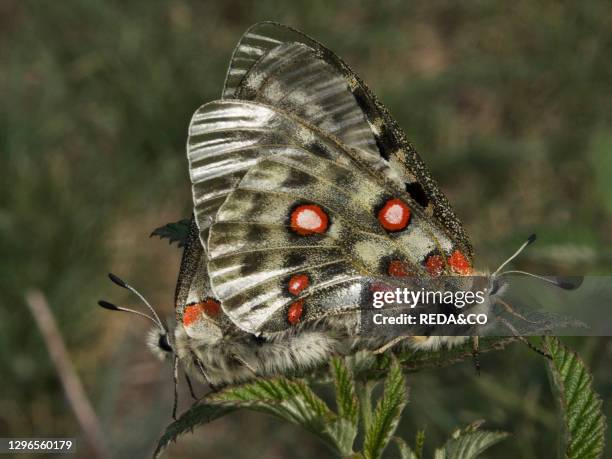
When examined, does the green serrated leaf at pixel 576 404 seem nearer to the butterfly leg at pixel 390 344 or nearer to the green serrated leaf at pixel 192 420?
the butterfly leg at pixel 390 344

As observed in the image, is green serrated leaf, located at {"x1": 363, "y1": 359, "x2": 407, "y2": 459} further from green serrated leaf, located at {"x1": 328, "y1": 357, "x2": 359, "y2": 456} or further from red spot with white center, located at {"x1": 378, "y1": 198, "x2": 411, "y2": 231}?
red spot with white center, located at {"x1": 378, "y1": 198, "x2": 411, "y2": 231}

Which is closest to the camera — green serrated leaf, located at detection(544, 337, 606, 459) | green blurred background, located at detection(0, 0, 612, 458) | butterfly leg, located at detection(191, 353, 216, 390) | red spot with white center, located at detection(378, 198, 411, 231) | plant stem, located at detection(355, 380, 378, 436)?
green serrated leaf, located at detection(544, 337, 606, 459)

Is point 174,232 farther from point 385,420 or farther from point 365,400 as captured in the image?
point 385,420

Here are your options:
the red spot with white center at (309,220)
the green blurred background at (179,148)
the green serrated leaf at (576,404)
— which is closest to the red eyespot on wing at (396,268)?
the red spot with white center at (309,220)

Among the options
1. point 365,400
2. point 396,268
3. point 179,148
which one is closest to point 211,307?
point 396,268

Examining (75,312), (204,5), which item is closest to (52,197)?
(75,312)

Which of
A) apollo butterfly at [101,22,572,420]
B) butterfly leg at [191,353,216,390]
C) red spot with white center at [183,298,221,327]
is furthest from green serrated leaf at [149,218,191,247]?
butterfly leg at [191,353,216,390]

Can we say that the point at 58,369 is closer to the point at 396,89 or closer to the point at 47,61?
the point at 47,61
